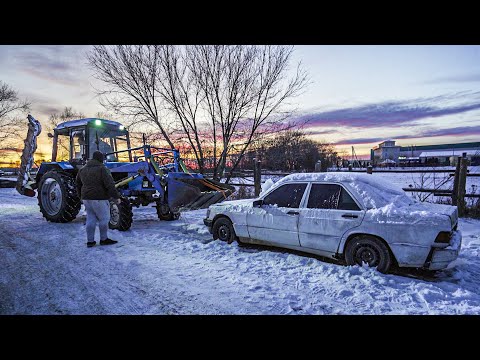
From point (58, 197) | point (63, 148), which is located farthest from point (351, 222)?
point (63, 148)

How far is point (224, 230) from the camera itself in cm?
590

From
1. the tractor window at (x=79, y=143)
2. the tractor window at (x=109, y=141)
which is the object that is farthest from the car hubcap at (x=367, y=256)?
the tractor window at (x=79, y=143)

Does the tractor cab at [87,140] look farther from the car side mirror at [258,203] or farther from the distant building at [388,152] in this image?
the distant building at [388,152]

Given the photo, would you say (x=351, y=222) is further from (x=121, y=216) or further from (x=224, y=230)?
(x=121, y=216)

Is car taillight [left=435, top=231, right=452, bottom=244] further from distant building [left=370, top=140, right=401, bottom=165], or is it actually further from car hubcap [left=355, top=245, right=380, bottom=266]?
distant building [left=370, top=140, right=401, bottom=165]

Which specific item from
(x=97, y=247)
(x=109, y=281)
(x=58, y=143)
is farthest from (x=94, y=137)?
(x=109, y=281)

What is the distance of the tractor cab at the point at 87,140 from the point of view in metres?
7.99

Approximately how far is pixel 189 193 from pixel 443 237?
17.4 feet

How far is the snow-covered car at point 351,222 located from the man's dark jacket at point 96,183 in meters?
2.49

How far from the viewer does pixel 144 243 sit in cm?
589

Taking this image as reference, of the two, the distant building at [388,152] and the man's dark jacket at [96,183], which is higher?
the distant building at [388,152]

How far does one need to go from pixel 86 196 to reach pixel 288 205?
156 inches

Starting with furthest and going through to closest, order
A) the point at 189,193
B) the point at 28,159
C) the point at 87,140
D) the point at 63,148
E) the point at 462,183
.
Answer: the point at 28,159 < the point at 63,148 < the point at 87,140 < the point at 462,183 < the point at 189,193
